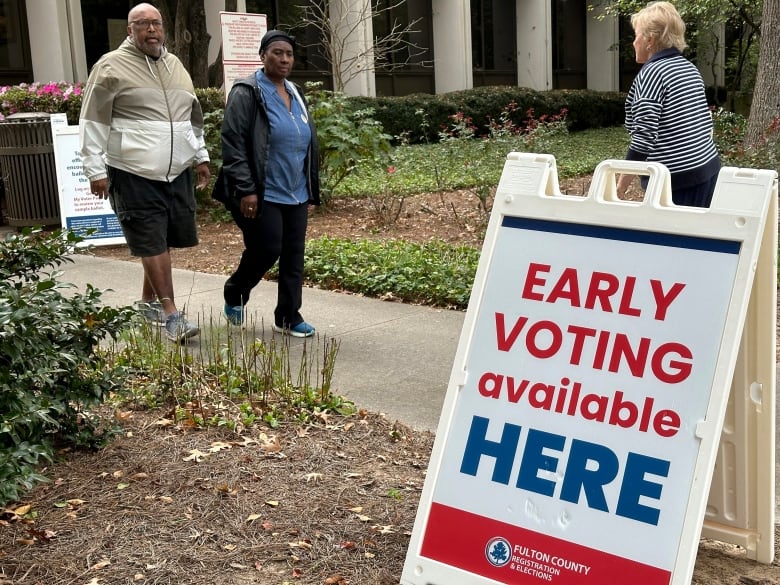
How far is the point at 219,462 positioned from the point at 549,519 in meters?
1.68

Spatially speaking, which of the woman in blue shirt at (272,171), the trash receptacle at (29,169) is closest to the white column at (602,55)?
the trash receptacle at (29,169)

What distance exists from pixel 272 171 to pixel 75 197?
4.95 meters

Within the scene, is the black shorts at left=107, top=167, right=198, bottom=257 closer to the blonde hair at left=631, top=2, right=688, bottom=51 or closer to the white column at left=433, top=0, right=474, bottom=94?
the blonde hair at left=631, top=2, right=688, bottom=51

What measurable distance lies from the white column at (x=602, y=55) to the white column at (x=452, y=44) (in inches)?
323

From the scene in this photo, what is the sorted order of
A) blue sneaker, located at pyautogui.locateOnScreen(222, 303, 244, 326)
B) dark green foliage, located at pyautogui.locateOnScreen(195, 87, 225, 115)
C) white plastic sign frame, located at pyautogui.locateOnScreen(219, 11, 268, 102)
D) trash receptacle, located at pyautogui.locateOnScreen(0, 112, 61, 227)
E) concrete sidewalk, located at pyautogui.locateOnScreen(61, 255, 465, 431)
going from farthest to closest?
dark green foliage, located at pyautogui.locateOnScreen(195, 87, 225, 115) < white plastic sign frame, located at pyautogui.locateOnScreen(219, 11, 268, 102) < trash receptacle, located at pyautogui.locateOnScreen(0, 112, 61, 227) < blue sneaker, located at pyautogui.locateOnScreen(222, 303, 244, 326) < concrete sidewalk, located at pyautogui.locateOnScreen(61, 255, 465, 431)

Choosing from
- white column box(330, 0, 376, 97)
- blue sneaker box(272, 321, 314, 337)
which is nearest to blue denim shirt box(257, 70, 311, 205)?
blue sneaker box(272, 321, 314, 337)

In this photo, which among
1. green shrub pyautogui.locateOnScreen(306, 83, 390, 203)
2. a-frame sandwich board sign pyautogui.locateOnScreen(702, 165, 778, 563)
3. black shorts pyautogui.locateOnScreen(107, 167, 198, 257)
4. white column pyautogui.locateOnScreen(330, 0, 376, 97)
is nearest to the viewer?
a-frame sandwich board sign pyautogui.locateOnScreen(702, 165, 778, 563)

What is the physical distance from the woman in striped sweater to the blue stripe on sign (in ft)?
7.64

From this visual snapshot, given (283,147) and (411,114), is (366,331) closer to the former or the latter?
(283,147)

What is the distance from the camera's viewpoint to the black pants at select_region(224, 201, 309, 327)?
19.2 feet

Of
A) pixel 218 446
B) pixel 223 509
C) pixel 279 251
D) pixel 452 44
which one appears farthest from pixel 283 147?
pixel 452 44

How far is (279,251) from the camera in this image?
595 cm

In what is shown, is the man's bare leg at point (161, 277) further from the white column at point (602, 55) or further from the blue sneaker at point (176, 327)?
the white column at point (602, 55)

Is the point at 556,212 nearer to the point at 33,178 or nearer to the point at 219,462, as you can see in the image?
the point at 219,462
